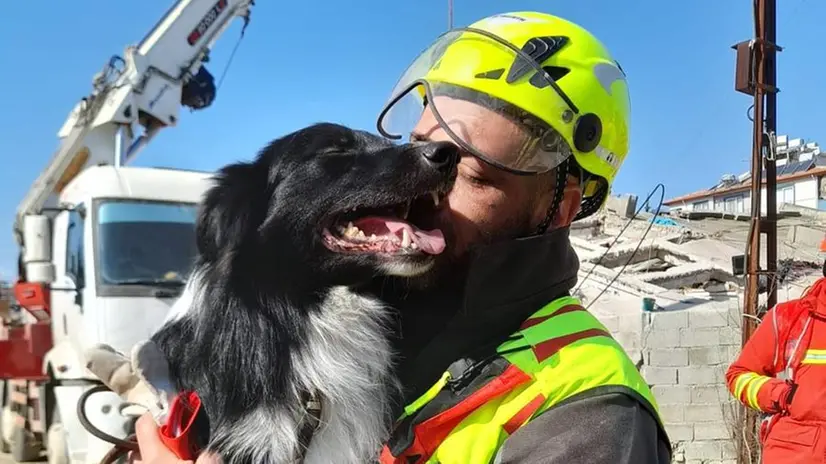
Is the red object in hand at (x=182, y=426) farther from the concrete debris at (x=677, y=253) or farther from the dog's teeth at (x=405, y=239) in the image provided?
the concrete debris at (x=677, y=253)

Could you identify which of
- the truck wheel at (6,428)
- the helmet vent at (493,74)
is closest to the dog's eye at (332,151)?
the helmet vent at (493,74)

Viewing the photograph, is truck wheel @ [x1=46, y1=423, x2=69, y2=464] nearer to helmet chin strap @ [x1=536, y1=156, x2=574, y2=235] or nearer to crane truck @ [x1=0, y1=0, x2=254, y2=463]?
crane truck @ [x1=0, y1=0, x2=254, y2=463]

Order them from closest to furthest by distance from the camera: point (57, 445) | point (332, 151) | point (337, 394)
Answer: point (337, 394), point (332, 151), point (57, 445)

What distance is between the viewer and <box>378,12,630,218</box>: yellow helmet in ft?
5.47

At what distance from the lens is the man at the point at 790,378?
3699 mm

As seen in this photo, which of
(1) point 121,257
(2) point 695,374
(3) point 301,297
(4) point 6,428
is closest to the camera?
(3) point 301,297

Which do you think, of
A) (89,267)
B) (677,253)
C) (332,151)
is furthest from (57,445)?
(677,253)

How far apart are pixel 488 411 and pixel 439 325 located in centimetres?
40

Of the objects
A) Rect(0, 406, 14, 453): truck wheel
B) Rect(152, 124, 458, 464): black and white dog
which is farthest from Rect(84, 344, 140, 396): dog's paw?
Rect(0, 406, 14, 453): truck wheel

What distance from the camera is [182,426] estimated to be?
5.87ft

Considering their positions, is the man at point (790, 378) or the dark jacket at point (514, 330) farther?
the man at point (790, 378)

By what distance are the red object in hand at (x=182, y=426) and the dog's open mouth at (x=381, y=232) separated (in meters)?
0.54

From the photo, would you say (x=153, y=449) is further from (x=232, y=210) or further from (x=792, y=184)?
(x=792, y=184)

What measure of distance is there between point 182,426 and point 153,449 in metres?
0.10
